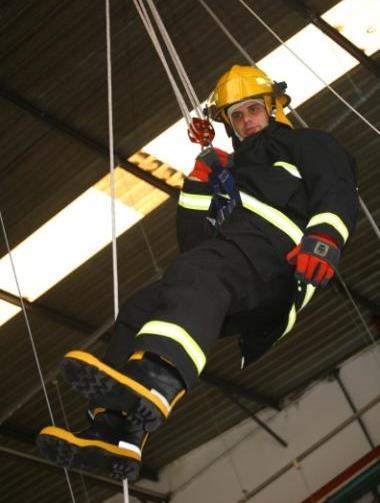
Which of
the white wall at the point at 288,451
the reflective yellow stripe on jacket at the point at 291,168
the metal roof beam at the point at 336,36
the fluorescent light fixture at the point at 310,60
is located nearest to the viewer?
the reflective yellow stripe on jacket at the point at 291,168

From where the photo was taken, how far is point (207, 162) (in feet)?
13.6

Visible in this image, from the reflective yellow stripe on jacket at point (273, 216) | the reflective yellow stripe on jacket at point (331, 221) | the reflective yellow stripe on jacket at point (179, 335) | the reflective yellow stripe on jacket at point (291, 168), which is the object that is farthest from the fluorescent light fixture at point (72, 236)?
the reflective yellow stripe on jacket at point (179, 335)

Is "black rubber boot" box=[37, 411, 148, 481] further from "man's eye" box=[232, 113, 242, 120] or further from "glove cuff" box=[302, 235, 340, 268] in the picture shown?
"man's eye" box=[232, 113, 242, 120]

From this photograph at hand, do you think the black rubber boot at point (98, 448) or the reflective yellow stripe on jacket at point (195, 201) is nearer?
the black rubber boot at point (98, 448)

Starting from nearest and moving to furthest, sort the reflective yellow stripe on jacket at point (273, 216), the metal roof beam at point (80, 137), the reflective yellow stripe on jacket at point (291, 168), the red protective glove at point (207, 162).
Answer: the reflective yellow stripe on jacket at point (273, 216), the reflective yellow stripe on jacket at point (291, 168), the red protective glove at point (207, 162), the metal roof beam at point (80, 137)

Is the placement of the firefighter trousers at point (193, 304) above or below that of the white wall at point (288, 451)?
below

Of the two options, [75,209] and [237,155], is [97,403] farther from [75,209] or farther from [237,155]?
[75,209]

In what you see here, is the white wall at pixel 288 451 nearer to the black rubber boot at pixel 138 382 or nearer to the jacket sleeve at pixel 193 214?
the jacket sleeve at pixel 193 214

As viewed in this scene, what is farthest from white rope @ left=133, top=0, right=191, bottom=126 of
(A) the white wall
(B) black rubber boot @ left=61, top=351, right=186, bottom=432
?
(A) the white wall

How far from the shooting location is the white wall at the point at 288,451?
1320 cm

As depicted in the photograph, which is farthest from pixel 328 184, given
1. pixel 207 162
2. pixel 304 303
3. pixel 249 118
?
pixel 249 118

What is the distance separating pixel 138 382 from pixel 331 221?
1030mm

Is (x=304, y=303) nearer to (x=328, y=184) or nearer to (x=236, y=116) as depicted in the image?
(x=328, y=184)

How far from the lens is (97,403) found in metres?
3.43
